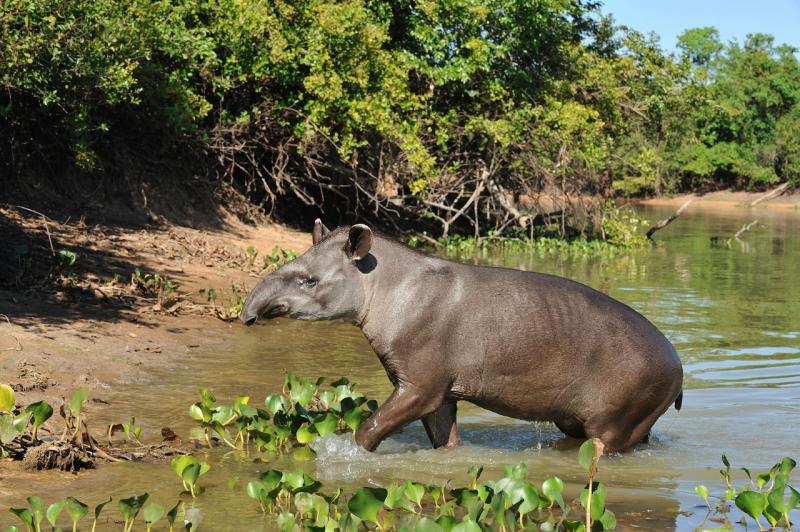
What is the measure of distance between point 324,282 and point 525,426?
8.41ft

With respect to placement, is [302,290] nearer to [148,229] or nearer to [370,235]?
[370,235]

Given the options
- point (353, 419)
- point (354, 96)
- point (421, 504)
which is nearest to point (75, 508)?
point (421, 504)

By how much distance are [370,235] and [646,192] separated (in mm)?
49884

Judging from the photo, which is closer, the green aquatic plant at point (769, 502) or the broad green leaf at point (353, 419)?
the green aquatic plant at point (769, 502)

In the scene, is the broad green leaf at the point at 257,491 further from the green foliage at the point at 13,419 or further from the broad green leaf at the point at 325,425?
the green foliage at the point at 13,419

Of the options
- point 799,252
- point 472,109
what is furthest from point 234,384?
point 799,252

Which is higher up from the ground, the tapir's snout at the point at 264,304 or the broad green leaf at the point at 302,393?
the tapir's snout at the point at 264,304

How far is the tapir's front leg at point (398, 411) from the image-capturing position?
272 inches

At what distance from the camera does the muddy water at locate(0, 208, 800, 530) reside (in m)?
6.47

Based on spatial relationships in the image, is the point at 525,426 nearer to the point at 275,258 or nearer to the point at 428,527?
the point at 428,527

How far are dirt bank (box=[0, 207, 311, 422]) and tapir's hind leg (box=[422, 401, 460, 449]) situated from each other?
2608mm

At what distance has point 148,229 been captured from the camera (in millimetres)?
15469

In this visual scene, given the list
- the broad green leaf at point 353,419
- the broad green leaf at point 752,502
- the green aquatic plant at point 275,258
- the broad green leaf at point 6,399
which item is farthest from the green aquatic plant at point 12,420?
the green aquatic plant at point 275,258

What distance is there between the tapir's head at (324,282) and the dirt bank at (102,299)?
2.15m
